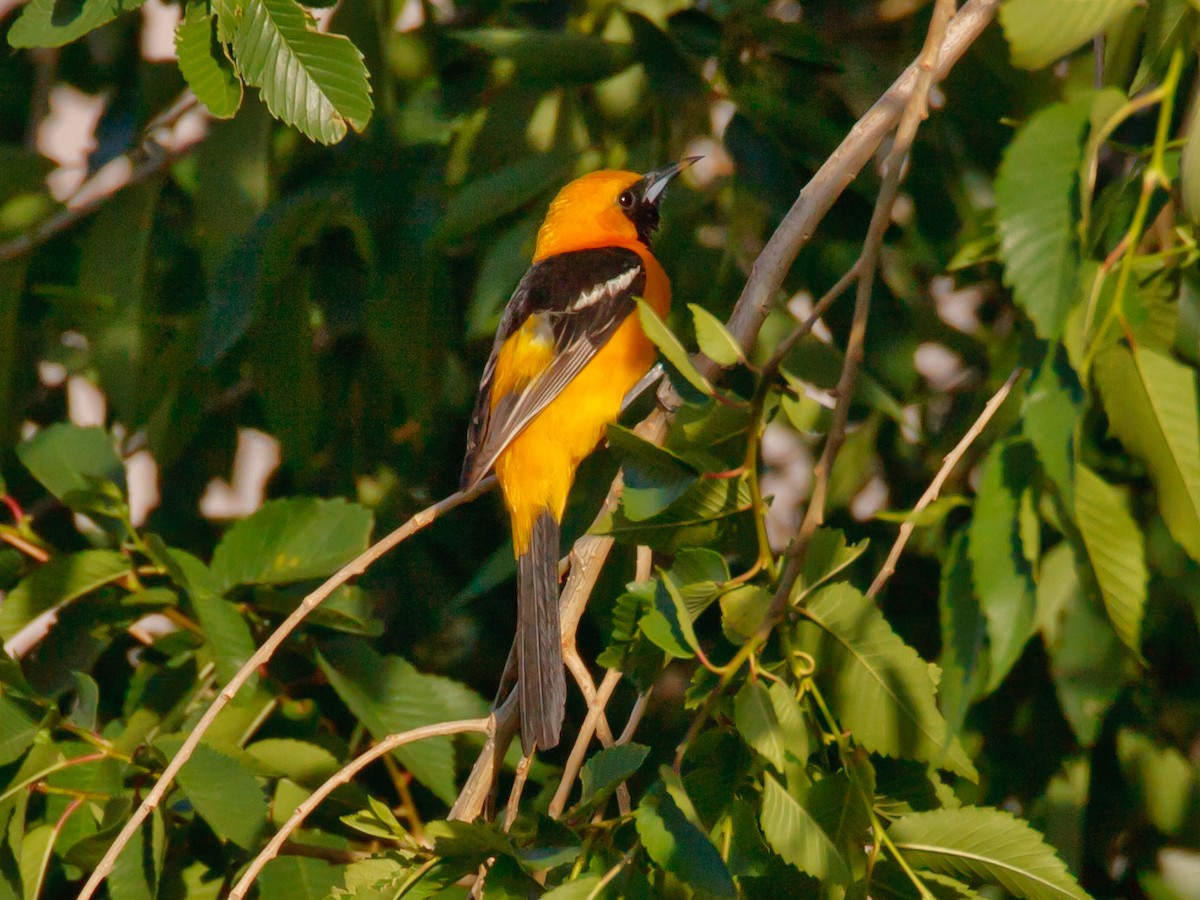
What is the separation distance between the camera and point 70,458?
3227mm

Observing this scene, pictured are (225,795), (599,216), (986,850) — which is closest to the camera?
(986,850)

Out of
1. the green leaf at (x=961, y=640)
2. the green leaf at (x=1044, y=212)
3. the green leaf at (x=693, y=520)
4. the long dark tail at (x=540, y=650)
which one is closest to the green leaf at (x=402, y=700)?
the long dark tail at (x=540, y=650)

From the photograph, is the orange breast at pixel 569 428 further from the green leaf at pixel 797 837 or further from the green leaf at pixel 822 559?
the green leaf at pixel 797 837

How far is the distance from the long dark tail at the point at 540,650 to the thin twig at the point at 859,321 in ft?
2.82

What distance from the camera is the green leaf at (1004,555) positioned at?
135 centimetres

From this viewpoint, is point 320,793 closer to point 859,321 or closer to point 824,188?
point 859,321

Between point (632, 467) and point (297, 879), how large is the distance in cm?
131

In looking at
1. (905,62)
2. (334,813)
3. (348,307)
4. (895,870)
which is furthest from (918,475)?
(895,870)

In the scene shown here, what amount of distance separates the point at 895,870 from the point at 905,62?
3336 mm

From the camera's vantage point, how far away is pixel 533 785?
362 cm

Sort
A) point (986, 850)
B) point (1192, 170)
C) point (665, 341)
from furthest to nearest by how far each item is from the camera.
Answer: point (986, 850)
point (665, 341)
point (1192, 170)

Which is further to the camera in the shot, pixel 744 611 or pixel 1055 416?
pixel 744 611

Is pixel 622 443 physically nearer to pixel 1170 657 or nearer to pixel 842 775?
pixel 842 775

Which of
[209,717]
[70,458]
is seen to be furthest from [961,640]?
[70,458]
